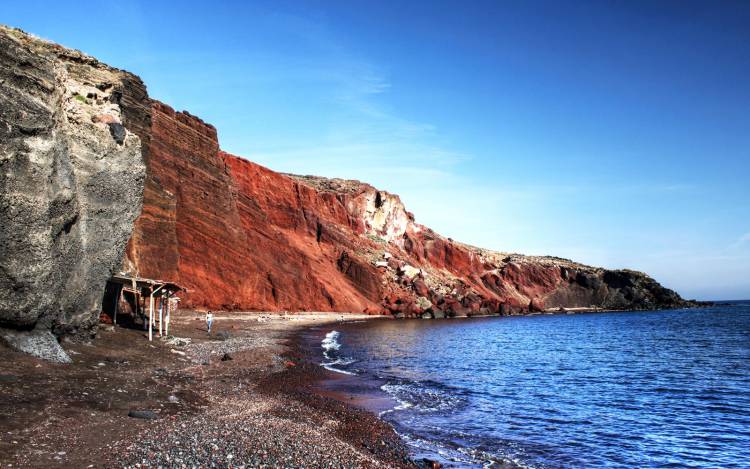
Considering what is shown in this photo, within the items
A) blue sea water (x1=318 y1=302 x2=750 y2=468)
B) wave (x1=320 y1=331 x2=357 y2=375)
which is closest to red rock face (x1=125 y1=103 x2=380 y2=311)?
wave (x1=320 y1=331 x2=357 y2=375)

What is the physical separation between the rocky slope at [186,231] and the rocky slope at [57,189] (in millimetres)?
48

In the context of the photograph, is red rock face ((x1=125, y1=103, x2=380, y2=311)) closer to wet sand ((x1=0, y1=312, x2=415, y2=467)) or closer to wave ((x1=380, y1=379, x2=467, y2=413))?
wet sand ((x1=0, y1=312, x2=415, y2=467))

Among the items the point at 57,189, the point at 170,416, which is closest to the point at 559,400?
the point at 170,416

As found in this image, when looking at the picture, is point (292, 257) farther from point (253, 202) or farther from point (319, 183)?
point (319, 183)

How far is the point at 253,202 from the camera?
66750 millimetres

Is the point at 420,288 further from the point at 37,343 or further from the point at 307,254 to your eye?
the point at 37,343

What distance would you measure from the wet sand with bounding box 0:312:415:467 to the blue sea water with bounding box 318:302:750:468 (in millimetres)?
2267

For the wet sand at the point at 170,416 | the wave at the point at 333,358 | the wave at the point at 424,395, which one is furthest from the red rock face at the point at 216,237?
the wave at the point at 424,395

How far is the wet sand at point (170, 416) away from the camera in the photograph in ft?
32.5

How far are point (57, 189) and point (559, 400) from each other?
2153cm

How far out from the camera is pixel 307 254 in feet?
246

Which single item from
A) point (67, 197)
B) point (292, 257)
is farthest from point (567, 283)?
point (67, 197)

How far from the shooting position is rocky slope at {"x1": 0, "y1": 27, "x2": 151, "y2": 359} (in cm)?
1462

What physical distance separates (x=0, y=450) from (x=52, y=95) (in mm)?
11905
